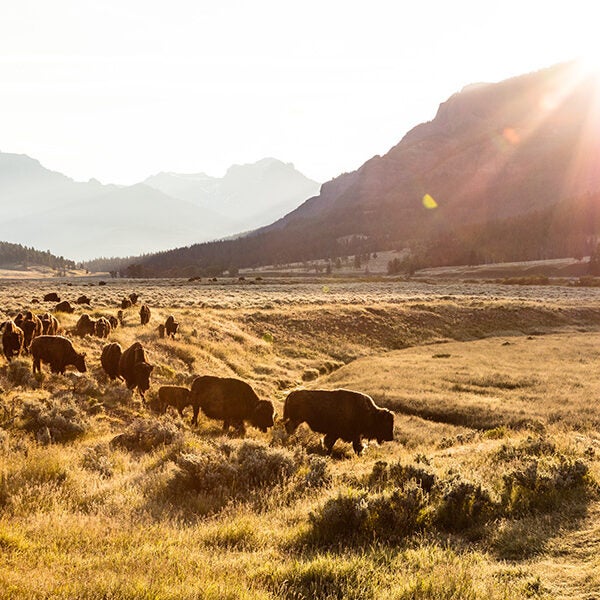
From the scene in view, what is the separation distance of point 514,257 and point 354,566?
180 metres

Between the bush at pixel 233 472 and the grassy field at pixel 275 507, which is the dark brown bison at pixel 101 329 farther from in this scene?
the bush at pixel 233 472

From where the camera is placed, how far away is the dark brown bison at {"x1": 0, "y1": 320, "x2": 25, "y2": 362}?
16.8 meters

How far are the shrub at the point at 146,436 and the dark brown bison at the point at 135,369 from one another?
15.7 ft

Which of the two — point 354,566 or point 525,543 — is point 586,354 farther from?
point 354,566

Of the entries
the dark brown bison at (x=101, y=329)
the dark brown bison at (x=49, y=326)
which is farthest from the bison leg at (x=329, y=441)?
the dark brown bison at (x=101, y=329)

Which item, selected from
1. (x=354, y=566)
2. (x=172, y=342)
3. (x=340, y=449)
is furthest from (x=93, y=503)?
(x=172, y=342)

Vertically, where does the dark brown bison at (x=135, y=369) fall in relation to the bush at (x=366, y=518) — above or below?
above

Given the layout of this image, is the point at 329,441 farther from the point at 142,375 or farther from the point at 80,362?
the point at 80,362

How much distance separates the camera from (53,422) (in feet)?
38.3

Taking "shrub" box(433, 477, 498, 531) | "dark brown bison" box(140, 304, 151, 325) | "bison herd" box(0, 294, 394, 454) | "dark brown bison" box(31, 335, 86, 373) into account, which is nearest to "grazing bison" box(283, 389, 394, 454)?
"bison herd" box(0, 294, 394, 454)

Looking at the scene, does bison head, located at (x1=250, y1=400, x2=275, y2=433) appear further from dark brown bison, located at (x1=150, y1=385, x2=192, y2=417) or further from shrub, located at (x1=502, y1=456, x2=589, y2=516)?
shrub, located at (x1=502, y1=456, x2=589, y2=516)

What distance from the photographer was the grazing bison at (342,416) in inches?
588

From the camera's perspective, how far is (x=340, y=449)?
49.1 ft

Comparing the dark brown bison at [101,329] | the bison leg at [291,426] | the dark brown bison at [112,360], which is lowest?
the bison leg at [291,426]
